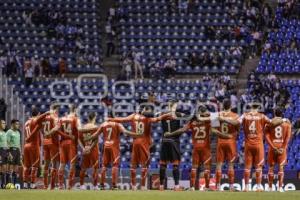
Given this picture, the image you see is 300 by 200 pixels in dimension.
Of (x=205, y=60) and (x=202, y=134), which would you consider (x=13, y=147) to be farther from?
A: (x=205, y=60)

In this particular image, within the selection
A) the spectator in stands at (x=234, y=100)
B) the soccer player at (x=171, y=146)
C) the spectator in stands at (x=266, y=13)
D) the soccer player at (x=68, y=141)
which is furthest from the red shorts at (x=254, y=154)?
the spectator in stands at (x=266, y=13)

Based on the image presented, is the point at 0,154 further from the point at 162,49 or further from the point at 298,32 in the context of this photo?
the point at 298,32

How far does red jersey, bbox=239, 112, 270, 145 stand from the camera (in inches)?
969

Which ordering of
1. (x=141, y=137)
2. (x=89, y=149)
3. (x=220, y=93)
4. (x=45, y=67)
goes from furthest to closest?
(x=45, y=67) < (x=220, y=93) < (x=89, y=149) < (x=141, y=137)

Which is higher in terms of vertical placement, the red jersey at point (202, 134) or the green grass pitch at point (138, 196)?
the red jersey at point (202, 134)

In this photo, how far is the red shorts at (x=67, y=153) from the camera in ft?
84.2

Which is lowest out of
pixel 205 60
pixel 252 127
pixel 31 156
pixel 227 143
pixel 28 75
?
pixel 31 156

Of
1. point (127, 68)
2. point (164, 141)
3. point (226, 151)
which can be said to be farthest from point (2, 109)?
point (226, 151)

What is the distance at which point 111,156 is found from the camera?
84.1 feet

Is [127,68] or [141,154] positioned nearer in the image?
[141,154]

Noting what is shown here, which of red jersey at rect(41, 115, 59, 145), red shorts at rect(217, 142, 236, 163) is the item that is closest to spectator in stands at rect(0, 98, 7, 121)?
red jersey at rect(41, 115, 59, 145)

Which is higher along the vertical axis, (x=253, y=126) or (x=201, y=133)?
(x=253, y=126)

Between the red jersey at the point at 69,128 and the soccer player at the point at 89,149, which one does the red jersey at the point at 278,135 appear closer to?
the soccer player at the point at 89,149

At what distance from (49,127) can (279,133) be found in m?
6.77
